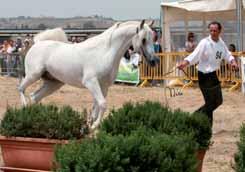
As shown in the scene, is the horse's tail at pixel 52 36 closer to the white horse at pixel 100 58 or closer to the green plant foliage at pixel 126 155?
the white horse at pixel 100 58

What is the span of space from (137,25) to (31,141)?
165 inches

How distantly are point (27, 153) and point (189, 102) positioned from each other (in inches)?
381

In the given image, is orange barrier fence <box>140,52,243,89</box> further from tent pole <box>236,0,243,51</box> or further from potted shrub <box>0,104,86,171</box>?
potted shrub <box>0,104,86,171</box>

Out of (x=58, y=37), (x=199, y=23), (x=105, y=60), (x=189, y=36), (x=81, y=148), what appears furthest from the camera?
(x=199, y=23)

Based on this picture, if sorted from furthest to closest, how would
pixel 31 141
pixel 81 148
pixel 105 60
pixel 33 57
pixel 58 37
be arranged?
pixel 58 37, pixel 33 57, pixel 105 60, pixel 31 141, pixel 81 148

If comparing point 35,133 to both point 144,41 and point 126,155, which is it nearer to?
point 126,155

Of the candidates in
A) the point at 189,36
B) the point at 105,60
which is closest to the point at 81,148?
the point at 105,60

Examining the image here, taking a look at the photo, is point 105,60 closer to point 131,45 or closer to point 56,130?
point 131,45

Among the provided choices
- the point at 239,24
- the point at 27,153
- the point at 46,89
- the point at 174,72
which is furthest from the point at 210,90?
the point at 174,72

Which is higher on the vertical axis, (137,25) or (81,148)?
(137,25)

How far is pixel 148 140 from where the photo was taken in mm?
5227

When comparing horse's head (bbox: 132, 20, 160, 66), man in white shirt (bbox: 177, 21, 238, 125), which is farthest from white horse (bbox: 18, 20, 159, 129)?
man in white shirt (bbox: 177, 21, 238, 125)

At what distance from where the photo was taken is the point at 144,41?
10.5 m

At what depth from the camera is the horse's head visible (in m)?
10.4
